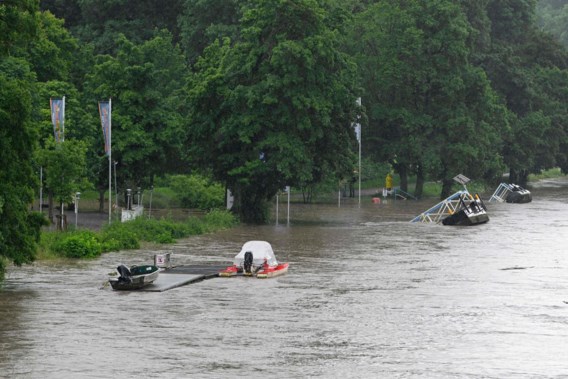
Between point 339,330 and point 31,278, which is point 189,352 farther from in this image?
point 31,278

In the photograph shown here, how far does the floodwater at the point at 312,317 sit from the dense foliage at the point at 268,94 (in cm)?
525

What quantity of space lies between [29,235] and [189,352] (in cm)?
1138

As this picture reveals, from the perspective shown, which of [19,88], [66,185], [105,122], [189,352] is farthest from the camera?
[105,122]

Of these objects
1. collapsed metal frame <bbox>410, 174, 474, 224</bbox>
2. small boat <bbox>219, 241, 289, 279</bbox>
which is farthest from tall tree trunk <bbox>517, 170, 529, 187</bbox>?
small boat <bbox>219, 241, 289, 279</bbox>

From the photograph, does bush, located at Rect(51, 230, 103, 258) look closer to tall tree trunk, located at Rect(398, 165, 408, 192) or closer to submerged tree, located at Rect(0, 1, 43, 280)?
submerged tree, located at Rect(0, 1, 43, 280)

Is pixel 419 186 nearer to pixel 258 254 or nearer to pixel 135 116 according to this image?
pixel 135 116

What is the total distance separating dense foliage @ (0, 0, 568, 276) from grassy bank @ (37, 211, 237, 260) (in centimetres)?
297

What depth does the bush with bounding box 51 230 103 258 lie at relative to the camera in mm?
54875

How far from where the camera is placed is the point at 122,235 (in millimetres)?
59781

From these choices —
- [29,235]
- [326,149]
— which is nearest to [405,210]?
[326,149]

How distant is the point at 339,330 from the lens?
124 ft

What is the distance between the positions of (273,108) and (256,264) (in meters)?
26.3

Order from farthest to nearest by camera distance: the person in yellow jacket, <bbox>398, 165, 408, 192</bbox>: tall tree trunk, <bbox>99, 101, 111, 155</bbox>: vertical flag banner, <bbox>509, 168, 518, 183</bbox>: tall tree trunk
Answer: <bbox>509, 168, 518, 183</bbox>: tall tree trunk → <bbox>398, 165, 408, 192</bbox>: tall tree trunk → the person in yellow jacket → <bbox>99, 101, 111, 155</bbox>: vertical flag banner

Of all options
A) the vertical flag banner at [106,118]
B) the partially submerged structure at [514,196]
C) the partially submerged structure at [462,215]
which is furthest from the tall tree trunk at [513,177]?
the vertical flag banner at [106,118]
